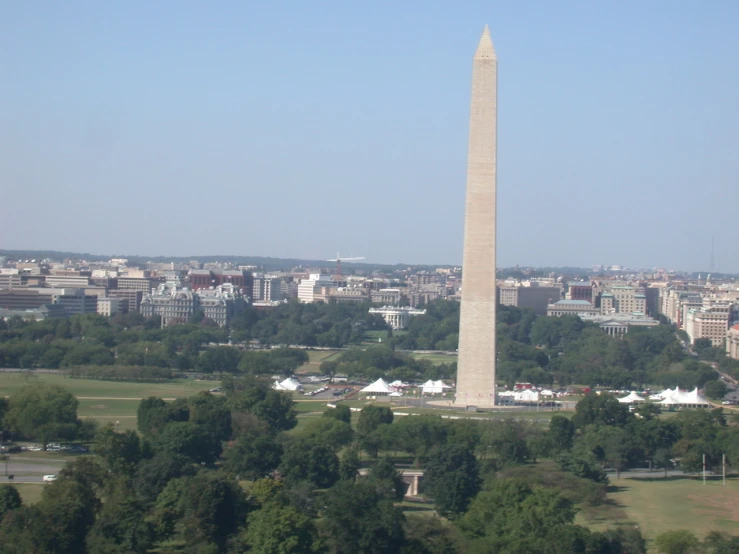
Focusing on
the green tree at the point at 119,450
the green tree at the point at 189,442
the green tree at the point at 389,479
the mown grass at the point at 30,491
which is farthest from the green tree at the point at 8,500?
the green tree at the point at 389,479

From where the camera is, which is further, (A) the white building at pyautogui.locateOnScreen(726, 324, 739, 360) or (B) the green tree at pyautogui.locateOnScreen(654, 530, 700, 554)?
(A) the white building at pyautogui.locateOnScreen(726, 324, 739, 360)

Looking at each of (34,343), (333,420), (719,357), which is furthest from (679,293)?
(333,420)

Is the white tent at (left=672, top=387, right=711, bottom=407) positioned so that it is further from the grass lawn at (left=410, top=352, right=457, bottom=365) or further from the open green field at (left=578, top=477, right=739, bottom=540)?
the grass lawn at (left=410, top=352, right=457, bottom=365)

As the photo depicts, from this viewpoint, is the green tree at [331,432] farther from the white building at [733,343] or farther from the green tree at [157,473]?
the white building at [733,343]

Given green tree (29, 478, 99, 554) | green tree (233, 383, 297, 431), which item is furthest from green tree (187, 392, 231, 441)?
green tree (29, 478, 99, 554)

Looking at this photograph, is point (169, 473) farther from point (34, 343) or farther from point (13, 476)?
point (34, 343)

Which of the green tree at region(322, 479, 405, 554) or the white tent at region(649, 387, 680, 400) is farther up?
the green tree at region(322, 479, 405, 554)

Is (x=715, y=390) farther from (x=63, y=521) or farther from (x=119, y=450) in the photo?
(x=63, y=521)
